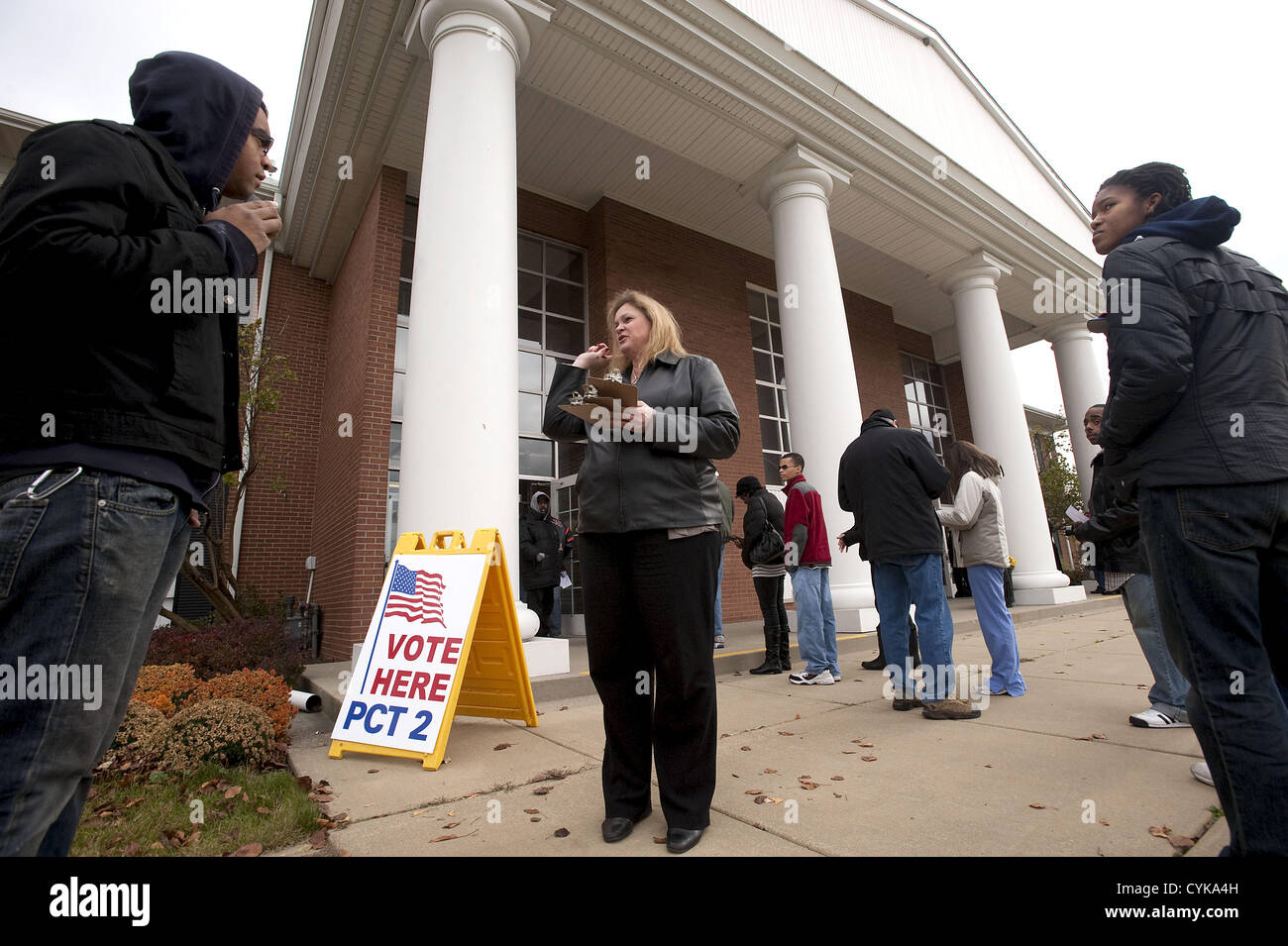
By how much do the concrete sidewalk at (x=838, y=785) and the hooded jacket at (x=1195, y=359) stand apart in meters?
1.28

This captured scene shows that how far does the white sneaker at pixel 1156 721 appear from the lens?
3.56 metres

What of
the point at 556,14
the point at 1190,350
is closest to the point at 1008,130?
the point at 556,14

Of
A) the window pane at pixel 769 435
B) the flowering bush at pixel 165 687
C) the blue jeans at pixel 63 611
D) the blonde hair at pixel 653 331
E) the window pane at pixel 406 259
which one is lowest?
the flowering bush at pixel 165 687

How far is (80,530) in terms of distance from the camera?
123 centimetres

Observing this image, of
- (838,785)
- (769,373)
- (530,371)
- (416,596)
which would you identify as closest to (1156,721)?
(838,785)

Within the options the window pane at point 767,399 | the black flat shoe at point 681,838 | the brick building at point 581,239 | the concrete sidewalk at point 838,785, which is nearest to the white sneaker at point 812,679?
the concrete sidewalk at point 838,785

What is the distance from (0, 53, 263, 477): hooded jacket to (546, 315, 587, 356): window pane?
32.1ft

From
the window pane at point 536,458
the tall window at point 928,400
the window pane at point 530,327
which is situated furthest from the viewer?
the tall window at point 928,400

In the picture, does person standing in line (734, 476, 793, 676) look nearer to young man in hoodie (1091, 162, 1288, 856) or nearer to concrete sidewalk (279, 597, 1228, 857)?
concrete sidewalk (279, 597, 1228, 857)

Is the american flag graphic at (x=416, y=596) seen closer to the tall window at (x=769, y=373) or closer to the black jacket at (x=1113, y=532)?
the black jacket at (x=1113, y=532)

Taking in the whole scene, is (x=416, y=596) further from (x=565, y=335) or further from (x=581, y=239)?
(x=581, y=239)

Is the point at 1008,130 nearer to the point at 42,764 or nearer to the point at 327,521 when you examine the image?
the point at 327,521

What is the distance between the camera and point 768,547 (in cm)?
617

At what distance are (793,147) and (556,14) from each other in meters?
3.88
